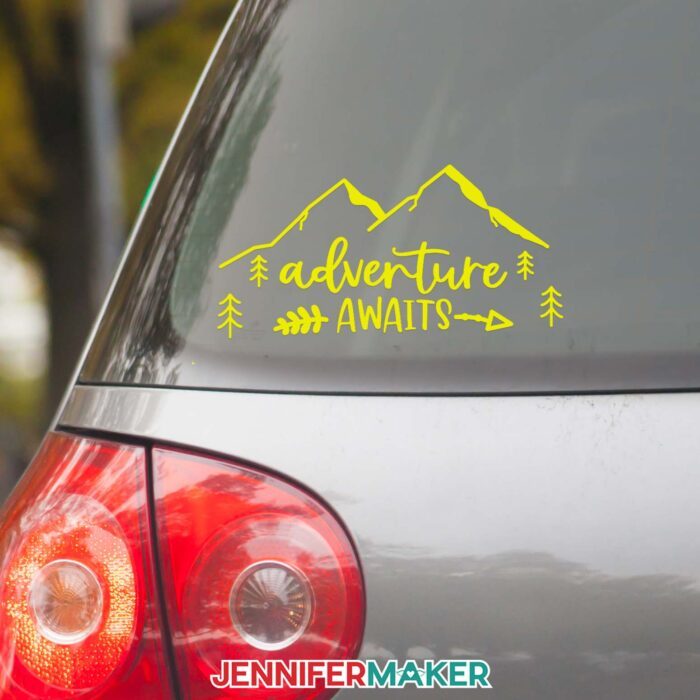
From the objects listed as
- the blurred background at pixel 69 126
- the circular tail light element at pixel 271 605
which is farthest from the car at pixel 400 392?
the blurred background at pixel 69 126

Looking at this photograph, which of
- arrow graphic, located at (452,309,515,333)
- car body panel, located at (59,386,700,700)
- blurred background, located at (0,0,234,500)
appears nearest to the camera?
car body panel, located at (59,386,700,700)

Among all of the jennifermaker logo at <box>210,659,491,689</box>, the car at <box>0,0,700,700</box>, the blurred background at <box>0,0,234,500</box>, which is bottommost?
the jennifermaker logo at <box>210,659,491,689</box>

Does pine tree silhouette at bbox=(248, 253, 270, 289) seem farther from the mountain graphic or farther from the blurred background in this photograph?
the blurred background

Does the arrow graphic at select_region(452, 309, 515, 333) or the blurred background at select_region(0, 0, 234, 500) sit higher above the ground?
the blurred background at select_region(0, 0, 234, 500)

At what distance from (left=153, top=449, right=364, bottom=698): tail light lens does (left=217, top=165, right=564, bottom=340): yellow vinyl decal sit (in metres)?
0.21

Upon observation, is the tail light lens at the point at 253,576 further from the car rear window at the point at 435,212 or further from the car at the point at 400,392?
the car rear window at the point at 435,212

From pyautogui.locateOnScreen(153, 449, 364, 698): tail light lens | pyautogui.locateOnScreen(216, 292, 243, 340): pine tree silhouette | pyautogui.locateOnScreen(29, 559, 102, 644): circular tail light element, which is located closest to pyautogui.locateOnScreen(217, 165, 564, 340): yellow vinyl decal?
pyautogui.locateOnScreen(216, 292, 243, 340): pine tree silhouette

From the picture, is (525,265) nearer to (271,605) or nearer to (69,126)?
(271,605)

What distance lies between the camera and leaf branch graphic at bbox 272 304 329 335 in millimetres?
1508

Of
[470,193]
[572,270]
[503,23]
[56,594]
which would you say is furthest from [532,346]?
[56,594]

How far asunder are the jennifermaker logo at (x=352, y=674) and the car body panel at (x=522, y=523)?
14 mm

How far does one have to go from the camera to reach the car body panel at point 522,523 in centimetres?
135

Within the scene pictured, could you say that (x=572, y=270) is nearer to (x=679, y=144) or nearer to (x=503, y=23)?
(x=679, y=144)

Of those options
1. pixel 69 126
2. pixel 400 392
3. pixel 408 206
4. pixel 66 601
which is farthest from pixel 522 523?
pixel 69 126
